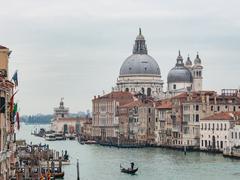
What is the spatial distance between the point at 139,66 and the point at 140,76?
1.02m

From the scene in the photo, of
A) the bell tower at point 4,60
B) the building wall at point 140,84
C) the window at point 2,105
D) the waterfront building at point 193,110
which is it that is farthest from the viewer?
the building wall at point 140,84

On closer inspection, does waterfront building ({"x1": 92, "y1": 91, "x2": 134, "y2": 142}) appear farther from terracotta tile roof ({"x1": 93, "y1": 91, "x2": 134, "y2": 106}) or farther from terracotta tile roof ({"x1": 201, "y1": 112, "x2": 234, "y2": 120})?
terracotta tile roof ({"x1": 201, "y1": 112, "x2": 234, "y2": 120})

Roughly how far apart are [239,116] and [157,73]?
1558 inches

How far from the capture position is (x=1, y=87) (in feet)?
52.9

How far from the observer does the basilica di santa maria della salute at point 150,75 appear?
8138 cm

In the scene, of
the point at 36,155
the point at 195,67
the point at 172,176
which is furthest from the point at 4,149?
the point at 195,67

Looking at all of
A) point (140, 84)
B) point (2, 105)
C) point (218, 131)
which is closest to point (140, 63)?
point (140, 84)

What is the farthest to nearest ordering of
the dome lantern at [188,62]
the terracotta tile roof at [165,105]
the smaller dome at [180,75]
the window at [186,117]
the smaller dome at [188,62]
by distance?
the smaller dome at [188,62]
the dome lantern at [188,62]
the smaller dome at [180,75]
the terracotta tile roof at [165,105]
the window at [186,117]

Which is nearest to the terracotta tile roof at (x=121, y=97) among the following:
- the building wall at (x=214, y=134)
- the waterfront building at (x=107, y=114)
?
the waterfront building at (x=107, y=114)

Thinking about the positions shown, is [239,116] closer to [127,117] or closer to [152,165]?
[152,165]

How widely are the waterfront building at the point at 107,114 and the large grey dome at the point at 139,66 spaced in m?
6.74

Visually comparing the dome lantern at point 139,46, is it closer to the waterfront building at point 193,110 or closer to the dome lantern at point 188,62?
the dome lantern at point 188,62

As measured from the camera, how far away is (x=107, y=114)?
77250 millimetres

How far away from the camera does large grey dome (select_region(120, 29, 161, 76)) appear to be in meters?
85.6
